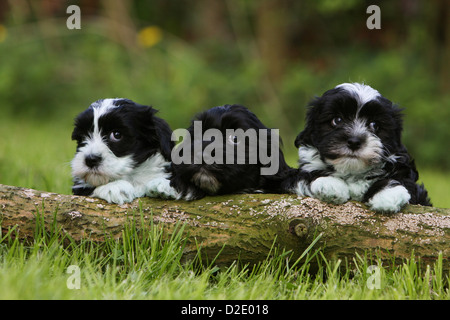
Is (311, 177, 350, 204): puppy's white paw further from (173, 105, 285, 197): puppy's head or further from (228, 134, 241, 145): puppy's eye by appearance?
(228, 134, 241, 145): puppy's eye

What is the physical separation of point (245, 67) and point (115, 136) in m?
8.74

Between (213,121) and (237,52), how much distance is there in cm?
1059

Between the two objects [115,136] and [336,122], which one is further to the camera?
[115,136]

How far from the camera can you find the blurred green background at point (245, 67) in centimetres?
1094

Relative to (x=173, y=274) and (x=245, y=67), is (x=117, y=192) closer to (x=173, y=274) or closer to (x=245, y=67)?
(x=173, y=274)

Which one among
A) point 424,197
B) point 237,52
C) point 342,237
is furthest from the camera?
point 237,52

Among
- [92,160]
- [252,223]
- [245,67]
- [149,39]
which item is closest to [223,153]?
[252,223]

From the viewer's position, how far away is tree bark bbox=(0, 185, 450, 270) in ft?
12.1

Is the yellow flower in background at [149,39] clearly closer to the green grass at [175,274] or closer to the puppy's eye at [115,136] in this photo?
the puppy's eye at [115,136]

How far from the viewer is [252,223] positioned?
3832 millimetres

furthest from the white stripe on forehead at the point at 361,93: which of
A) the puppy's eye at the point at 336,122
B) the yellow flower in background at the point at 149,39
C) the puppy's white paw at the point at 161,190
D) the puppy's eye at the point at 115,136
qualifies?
the yellow flower in background at the point at 149,39

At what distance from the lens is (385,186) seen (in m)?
3.75

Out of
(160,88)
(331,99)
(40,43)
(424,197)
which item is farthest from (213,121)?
(40,43)
